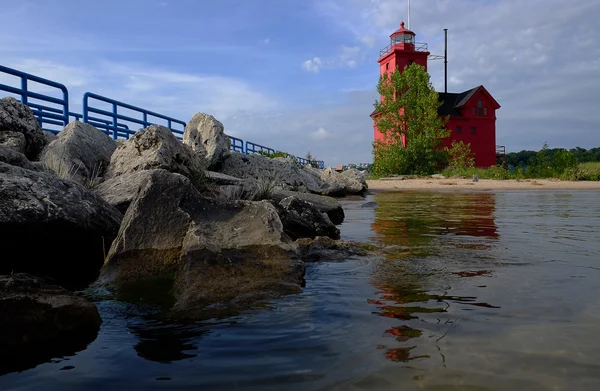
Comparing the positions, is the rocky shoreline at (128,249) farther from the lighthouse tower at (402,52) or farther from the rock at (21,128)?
the lighthouse tower at (402,52)

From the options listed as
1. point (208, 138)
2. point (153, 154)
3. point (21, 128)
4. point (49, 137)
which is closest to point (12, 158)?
→ point (153, 154)

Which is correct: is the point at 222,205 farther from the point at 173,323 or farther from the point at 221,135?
the point at 221,135

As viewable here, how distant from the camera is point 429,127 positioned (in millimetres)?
35125

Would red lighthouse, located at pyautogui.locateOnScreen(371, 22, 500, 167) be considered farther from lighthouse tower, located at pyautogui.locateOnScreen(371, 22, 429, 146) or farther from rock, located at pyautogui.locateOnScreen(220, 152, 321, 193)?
rock, located at pyautogui.locateOnScreen(220, 152, 321, 193)

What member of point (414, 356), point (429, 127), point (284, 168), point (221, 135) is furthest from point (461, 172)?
point (414, 356)

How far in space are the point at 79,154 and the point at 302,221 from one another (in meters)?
4.52

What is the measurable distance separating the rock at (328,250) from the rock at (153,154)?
10.7 feet

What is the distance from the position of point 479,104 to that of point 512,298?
147 feet

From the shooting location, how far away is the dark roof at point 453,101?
144 feet

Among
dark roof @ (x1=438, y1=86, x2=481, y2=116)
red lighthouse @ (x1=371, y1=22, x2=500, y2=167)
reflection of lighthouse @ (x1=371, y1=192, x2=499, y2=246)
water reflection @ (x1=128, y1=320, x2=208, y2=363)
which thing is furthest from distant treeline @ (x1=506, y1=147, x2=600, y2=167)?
water reflection @ (x1=128, y1=320, x2=208, y2=363)

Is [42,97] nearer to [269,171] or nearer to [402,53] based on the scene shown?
[269,171]

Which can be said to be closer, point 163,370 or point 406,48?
point 163,370

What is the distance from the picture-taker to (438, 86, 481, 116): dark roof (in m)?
44.0

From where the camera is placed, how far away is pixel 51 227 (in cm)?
385
